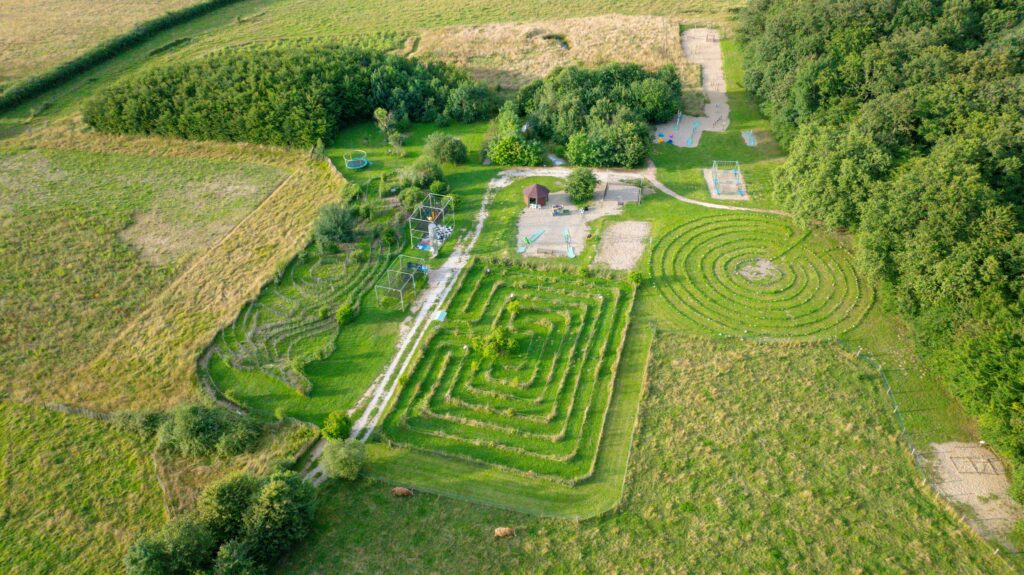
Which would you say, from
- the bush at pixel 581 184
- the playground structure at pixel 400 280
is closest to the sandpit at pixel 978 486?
the bush at pixel 581 184

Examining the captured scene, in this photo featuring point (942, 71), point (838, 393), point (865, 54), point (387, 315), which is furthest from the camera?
point (865, 54)

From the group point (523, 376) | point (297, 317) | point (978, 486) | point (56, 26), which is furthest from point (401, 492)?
point (56, 26)

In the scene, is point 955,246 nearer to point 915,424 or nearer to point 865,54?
point 915,424

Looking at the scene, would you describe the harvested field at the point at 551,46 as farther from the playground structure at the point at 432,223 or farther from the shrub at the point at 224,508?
the shrub at the point at 224,508

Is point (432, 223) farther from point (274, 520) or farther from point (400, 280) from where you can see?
point (274, 520)

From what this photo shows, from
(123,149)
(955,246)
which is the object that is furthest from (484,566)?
(123,149)
